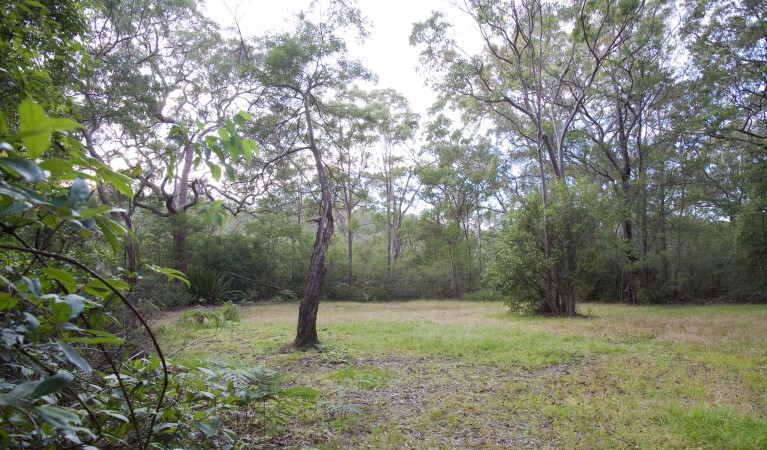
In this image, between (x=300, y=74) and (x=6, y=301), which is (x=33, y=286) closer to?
(x=6, y=301)

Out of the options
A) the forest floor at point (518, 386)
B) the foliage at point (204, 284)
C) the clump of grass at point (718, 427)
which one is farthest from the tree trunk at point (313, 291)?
the foliage at point (204, 284)

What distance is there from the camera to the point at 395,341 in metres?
6.38

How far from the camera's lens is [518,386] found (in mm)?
3914

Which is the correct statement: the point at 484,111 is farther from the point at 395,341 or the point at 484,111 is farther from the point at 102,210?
the point at 102,210

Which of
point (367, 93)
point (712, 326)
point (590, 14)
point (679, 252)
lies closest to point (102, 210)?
point (712, 326)

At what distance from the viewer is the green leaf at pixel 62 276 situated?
2.11 ft

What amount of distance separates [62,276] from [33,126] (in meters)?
0.27

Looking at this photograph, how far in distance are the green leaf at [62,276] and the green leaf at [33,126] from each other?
0.61 ft

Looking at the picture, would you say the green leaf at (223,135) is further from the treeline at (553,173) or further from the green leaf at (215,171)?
the treeline at (553,173)

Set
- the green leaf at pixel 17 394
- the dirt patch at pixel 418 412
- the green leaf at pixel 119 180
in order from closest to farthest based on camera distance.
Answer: the green leaf at pixel 17 394 < the green leaf at pixel 119 180 < the dirt patch at pixel 418 412

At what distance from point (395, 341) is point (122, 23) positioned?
10.2m

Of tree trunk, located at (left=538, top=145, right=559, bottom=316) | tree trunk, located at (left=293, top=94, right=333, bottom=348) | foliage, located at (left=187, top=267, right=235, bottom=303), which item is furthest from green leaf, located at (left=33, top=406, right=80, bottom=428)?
foliage, located at (left=187, top=267, right=235, bottom=303)

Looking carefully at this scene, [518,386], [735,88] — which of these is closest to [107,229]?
[518,386]

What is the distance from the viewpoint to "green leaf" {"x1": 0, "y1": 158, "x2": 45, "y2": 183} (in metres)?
0.50
